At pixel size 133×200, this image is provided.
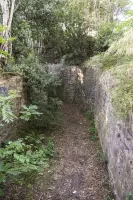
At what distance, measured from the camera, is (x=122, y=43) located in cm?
528

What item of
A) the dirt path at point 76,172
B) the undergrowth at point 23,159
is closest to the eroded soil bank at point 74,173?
the dirt path at point 76,172

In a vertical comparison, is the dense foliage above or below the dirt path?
above

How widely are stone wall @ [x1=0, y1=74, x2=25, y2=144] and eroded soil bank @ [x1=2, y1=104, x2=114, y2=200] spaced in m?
1.04

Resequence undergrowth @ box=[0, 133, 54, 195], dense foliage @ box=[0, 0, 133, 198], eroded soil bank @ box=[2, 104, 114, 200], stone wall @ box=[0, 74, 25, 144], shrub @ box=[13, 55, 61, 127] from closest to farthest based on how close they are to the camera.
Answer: undergrowth @ box=[0, 133, 54, 195]
eroded soil bank @ box=[2, 104, 114, 200]
stone wall @ box=[0, 74, 25, 144]
dense foliage @ box=[0, 0, 133, 198]
shrub @ box=[13, 55, 61, 127]

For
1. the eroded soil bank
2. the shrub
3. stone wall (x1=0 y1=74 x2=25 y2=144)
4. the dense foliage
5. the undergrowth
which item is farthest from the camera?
the shrub

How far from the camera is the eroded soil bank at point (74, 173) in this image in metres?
3.43

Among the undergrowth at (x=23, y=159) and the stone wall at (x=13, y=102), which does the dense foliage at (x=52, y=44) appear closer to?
the undergrowth at (x=23, y=159)

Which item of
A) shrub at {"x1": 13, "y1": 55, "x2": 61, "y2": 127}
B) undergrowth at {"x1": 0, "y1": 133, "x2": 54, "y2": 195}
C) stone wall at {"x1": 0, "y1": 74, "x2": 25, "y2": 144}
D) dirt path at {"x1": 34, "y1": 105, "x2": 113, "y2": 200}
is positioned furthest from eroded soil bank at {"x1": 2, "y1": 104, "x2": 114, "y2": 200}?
stone wall at {"x1": 0, "y1": 74, "x2": 25, "y2": 144}

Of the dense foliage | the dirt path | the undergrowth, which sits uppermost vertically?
the dense foliage

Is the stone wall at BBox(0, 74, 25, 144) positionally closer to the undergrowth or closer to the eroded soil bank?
the undergrowth

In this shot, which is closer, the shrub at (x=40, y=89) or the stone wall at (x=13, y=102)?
the stone wall at (x=13, y=102)

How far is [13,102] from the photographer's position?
14.8 feet

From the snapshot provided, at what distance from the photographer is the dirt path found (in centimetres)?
344

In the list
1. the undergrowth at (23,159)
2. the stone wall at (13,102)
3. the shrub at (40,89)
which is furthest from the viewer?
the shrub at (40,89)
